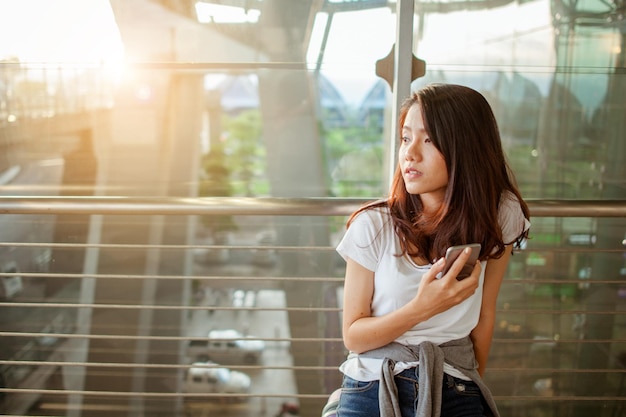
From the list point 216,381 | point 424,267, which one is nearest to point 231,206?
point 424,267

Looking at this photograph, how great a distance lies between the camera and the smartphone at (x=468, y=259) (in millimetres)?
1141

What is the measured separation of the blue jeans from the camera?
122 cm

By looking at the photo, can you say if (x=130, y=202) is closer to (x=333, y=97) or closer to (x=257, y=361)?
(x=333, y=97)

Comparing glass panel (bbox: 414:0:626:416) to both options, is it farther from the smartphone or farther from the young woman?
the smartphone

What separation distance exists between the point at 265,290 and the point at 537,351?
1522 mm

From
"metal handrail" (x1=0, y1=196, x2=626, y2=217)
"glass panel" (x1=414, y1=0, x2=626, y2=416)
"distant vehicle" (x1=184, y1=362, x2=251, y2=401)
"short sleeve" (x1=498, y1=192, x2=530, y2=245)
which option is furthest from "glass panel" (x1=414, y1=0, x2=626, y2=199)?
"distant vehicle" (x1=184, y1=362, x2=251, y2=401)

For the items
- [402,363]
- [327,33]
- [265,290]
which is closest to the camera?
[402,363]

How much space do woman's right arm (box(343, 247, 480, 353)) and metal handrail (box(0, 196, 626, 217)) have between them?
1.65ft

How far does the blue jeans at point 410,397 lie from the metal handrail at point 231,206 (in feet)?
2.03

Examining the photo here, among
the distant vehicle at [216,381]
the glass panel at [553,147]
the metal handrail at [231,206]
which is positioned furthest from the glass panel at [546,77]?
the distant vehicle at [216,381]

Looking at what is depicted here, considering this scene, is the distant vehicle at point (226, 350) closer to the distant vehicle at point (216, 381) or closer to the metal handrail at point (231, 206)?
the distant vehicle at point (216, 381)

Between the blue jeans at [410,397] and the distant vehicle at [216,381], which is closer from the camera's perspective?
the blue jeans at [410,397]

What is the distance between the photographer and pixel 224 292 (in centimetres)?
352

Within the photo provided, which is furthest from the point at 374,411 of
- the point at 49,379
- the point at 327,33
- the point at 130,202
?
the point at 49,379
